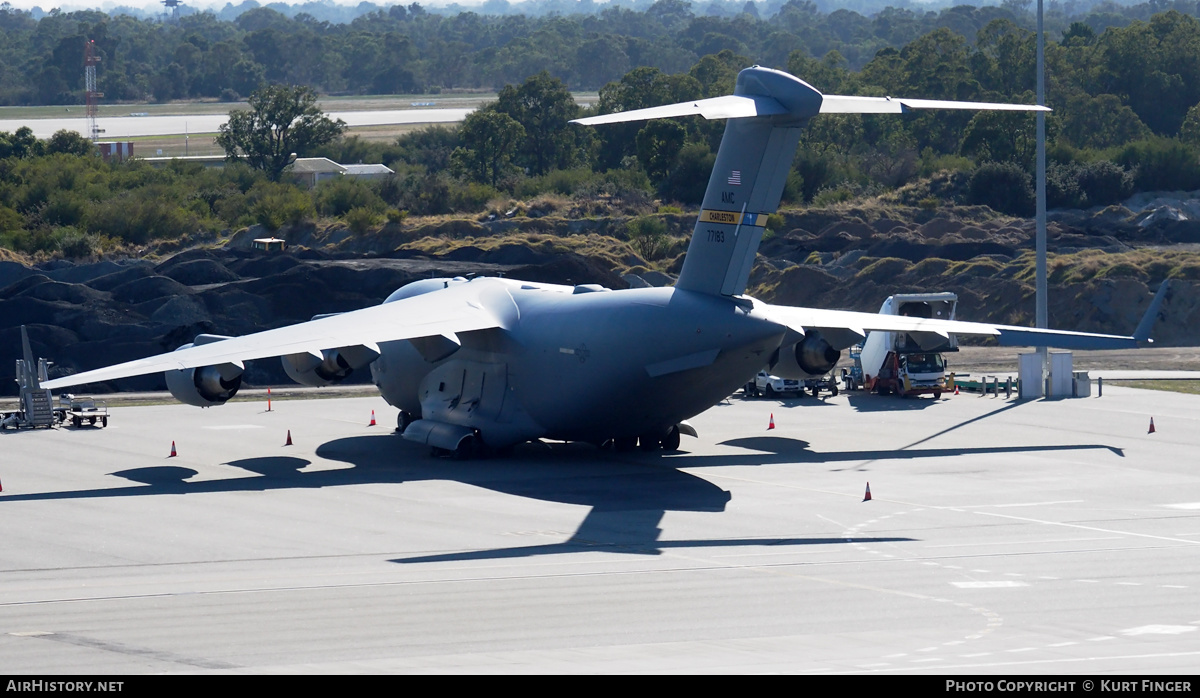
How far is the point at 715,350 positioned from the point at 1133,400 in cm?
1954

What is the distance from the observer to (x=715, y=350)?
28.8 m

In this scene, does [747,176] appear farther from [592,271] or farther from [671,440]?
[592,271]

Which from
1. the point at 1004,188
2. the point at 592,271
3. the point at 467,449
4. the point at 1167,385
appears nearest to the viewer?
the point at 467,449

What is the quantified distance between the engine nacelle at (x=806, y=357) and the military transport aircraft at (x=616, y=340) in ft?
0.11

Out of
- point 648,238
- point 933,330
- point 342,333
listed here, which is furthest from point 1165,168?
point 342,333

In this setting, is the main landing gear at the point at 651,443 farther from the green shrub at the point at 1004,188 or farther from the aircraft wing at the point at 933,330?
the green shrub at the point at 1004,188

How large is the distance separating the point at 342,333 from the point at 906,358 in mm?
20679

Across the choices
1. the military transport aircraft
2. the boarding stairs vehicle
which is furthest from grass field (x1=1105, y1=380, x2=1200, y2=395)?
the boarding stairs vehicle

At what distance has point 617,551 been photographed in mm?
22547

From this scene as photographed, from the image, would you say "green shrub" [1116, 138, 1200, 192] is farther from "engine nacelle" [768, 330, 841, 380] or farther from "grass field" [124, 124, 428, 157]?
"grass field" [124, 124, 428, 157]

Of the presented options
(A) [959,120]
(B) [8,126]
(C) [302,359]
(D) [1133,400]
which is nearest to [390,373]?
(C) [302,359]

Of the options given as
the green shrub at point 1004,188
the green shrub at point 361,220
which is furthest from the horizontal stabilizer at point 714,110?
the green shrub at point 1004,188

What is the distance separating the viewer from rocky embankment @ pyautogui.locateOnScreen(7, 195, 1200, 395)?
53.9 metres
